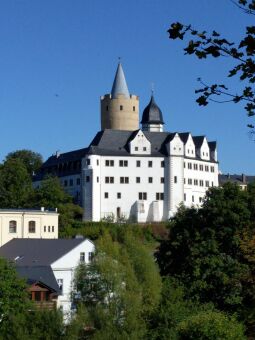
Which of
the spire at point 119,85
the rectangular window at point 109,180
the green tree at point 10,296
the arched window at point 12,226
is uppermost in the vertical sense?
the spire at point 119,85

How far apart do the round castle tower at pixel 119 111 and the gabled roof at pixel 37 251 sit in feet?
172

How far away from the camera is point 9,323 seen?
107ft

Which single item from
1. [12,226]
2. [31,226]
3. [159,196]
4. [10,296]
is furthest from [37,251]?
[159,196]

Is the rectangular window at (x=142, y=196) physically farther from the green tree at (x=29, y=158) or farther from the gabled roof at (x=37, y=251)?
the gabled roof at (x=37, y=251)

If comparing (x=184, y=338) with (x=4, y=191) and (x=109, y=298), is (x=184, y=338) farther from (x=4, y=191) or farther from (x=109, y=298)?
(x=4, y=191)

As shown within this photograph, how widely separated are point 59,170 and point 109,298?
215 ft

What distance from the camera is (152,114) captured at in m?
106

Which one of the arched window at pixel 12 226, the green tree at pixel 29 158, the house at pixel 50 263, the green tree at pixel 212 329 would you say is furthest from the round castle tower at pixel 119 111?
the green tree at pixel 212 329

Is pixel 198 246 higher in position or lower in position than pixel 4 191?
lower

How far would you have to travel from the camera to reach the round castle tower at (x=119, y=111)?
107 metres

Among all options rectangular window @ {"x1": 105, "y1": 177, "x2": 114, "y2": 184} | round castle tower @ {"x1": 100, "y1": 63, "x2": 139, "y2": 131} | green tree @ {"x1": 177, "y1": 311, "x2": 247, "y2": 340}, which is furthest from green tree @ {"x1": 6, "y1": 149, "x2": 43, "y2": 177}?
green tree @ {"x1": 177, "y1": 311, "x2": 247, "y2": 340}

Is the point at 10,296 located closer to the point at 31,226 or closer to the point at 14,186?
the point at 31,226

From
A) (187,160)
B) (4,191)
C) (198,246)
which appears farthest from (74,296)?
(187,160)

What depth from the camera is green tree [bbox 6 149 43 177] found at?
116m
